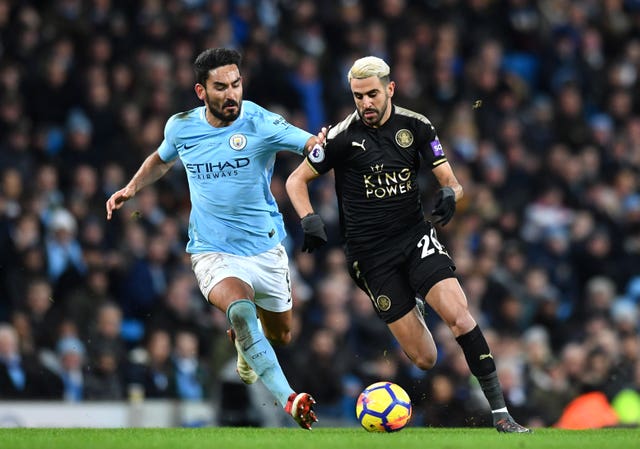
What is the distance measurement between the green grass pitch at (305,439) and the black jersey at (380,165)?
1.60m

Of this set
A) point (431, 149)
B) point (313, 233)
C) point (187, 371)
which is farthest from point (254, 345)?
point (187, 371)

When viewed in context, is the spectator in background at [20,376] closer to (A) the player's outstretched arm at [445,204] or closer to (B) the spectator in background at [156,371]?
(B) the spectator in background at [156,371]

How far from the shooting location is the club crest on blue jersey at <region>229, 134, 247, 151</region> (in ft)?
34.5

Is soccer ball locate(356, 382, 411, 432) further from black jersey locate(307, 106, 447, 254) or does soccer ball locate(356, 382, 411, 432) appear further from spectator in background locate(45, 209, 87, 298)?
spectator in background locate(45, 209, 87, 298)

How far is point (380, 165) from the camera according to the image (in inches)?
406

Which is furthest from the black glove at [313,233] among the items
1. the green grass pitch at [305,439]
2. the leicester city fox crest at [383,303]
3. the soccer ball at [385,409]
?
the green grass pitch at [305,439]

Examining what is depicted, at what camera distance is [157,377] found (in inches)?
550

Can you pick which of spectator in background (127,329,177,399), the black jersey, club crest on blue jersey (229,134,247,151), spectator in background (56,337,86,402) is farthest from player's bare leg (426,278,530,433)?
spectator in background (56,337,86,402)

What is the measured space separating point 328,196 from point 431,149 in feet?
21.5

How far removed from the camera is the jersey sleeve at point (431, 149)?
10188 mm

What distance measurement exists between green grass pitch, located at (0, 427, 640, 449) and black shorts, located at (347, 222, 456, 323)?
1.00m

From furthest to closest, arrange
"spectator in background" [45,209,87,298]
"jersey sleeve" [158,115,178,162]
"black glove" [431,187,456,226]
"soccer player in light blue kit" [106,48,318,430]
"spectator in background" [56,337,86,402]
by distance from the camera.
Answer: "spectator in background" [45,209,87,298], "spectator in background" [56,337,86,402], "jersey sleeve" [158,115,178,162], "soccer player in light blue kit" [106,48,318,430], "black glove" [431,187,456,226]

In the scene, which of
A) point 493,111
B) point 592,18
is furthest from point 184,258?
point 592,18

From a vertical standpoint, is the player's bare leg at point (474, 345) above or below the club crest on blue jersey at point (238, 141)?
below
